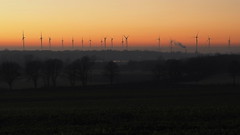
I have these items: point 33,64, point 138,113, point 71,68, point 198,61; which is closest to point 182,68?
point 198,61

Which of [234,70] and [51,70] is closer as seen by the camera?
[234,70]

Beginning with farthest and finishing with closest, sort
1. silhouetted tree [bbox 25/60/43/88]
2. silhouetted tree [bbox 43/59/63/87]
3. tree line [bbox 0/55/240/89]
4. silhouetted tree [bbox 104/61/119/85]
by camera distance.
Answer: silhouetted tree [bbox 43/59/63/87]
silhouetted tree [bbox 104/61/119/85]
silhouetted tree [bbox 25/60/43/88]
tree line [bbox 0/55/240/89]

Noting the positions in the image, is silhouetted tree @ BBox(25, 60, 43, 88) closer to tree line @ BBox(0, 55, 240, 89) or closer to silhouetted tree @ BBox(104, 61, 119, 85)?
tree line @ BBox(0, 55, 240, 89)

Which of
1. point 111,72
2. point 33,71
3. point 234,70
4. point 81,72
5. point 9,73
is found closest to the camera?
A: point 9,73

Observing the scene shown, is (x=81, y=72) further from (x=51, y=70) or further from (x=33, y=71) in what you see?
(x=33, y=71)

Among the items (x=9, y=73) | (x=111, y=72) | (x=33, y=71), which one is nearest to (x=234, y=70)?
(x=111, y=72)

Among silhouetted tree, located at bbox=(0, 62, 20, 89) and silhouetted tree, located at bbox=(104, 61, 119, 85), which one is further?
silhouetted tree, located at bbox=(104, 61, 119, 85)

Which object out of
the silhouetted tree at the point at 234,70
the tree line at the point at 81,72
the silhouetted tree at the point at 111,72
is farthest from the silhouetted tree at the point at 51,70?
the silhouetted tree at the point at 234,70

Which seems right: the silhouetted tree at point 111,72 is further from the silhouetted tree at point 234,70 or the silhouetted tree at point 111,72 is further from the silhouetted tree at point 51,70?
the silhouetted tree at point 234,70

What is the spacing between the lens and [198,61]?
138 meters

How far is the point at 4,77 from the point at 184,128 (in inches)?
3584

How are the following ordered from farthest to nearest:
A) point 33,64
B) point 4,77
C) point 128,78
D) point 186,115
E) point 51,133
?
1. point 128,78
2. point 33,64
3. point 4,77
4. point 186,115
5. point 51,133

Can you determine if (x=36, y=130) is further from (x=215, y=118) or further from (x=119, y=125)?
(x=215, y=118)

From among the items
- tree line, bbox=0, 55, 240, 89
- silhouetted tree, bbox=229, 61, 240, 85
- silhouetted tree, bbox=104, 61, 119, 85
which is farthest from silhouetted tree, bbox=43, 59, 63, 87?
silhouetted tree, bbox=229, 61, 240, 85
